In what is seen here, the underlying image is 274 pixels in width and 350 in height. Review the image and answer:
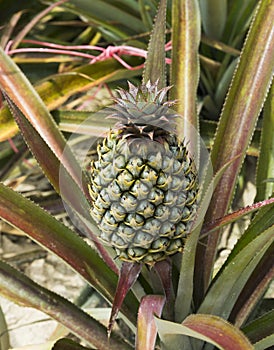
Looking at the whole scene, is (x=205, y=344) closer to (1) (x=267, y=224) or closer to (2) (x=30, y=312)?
(1) (x=267, y=224)

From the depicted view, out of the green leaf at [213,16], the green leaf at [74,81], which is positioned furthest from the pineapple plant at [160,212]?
the green leaf at [213,16]

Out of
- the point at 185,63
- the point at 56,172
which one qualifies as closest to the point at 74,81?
the point at 185,63

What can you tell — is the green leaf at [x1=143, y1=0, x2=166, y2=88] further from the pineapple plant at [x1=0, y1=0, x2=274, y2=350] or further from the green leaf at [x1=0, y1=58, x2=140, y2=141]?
the green leaf at [x1=0, y1=58, x2=140, y2=141]

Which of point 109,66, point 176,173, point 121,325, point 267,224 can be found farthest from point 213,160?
point 109,66

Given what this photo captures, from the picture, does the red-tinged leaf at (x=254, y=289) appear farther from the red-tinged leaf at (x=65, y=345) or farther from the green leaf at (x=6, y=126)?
the green leaf at (x=6, y=126)

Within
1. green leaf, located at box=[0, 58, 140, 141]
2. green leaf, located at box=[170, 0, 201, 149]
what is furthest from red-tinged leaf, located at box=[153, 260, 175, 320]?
green leaf, located at box=[0, 58, 140, 141]
